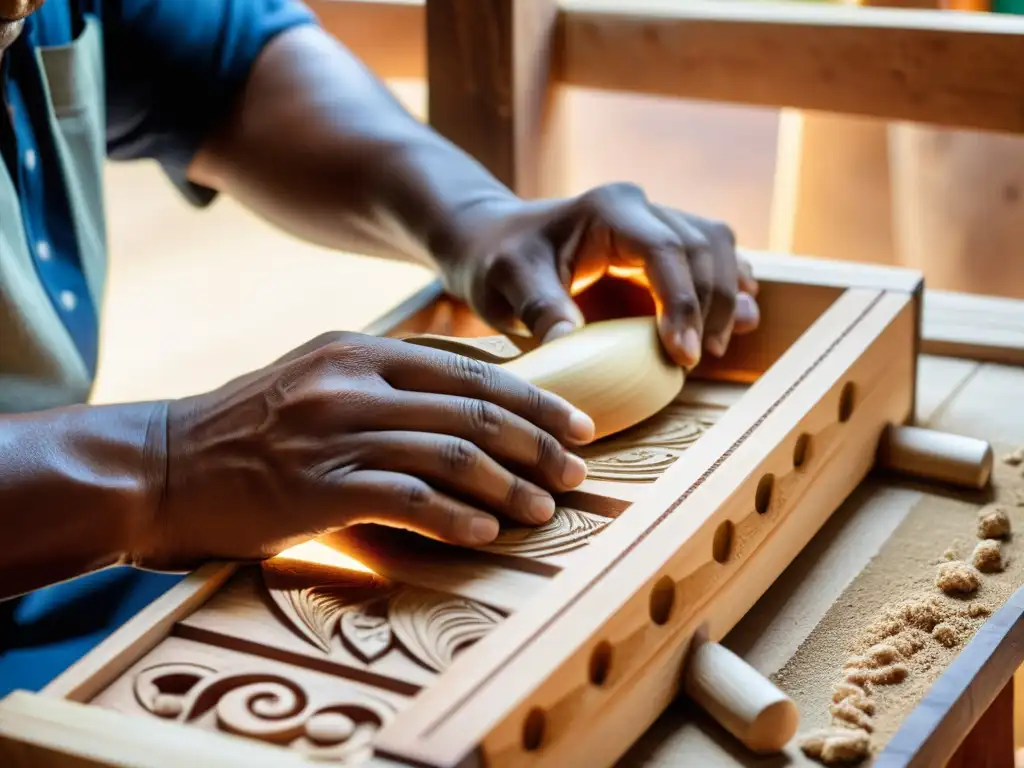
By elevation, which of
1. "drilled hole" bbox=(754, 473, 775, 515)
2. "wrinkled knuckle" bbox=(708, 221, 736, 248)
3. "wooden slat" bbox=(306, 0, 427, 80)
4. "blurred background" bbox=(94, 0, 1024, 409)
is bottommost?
"blurred background" bbox=(94, 0, 1024, 409)

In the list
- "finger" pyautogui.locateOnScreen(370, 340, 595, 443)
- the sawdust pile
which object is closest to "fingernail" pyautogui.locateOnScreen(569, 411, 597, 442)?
"finger" pyautogui.locateOnScreen(370, 340, 595, 443)

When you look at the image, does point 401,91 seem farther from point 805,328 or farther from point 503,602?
point 503,602

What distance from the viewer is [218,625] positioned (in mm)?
827

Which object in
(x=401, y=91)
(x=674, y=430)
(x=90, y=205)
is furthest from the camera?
(x=401, y=91)

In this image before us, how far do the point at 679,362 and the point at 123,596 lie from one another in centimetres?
53

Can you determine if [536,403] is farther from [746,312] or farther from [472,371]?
[746,312]

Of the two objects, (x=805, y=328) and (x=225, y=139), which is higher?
(x=225, y=139)

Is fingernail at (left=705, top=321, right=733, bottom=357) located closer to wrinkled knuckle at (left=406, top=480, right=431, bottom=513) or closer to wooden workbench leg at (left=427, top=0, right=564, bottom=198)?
wrinkled knuckle at (left=406, top=480, right=431, bottom=513)

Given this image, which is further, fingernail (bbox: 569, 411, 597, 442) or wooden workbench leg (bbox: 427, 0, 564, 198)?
wooden workbench leg (bbox: 427, 0, 564, 198)

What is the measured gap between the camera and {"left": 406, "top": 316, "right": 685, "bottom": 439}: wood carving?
1.02 m

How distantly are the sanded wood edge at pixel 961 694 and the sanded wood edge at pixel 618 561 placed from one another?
18 cm

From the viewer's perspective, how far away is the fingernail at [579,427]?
0.92m

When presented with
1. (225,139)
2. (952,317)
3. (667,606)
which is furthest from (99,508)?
(952,317)

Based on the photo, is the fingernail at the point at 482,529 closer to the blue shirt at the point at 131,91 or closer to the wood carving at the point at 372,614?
the wood carving at the point at 372,614
